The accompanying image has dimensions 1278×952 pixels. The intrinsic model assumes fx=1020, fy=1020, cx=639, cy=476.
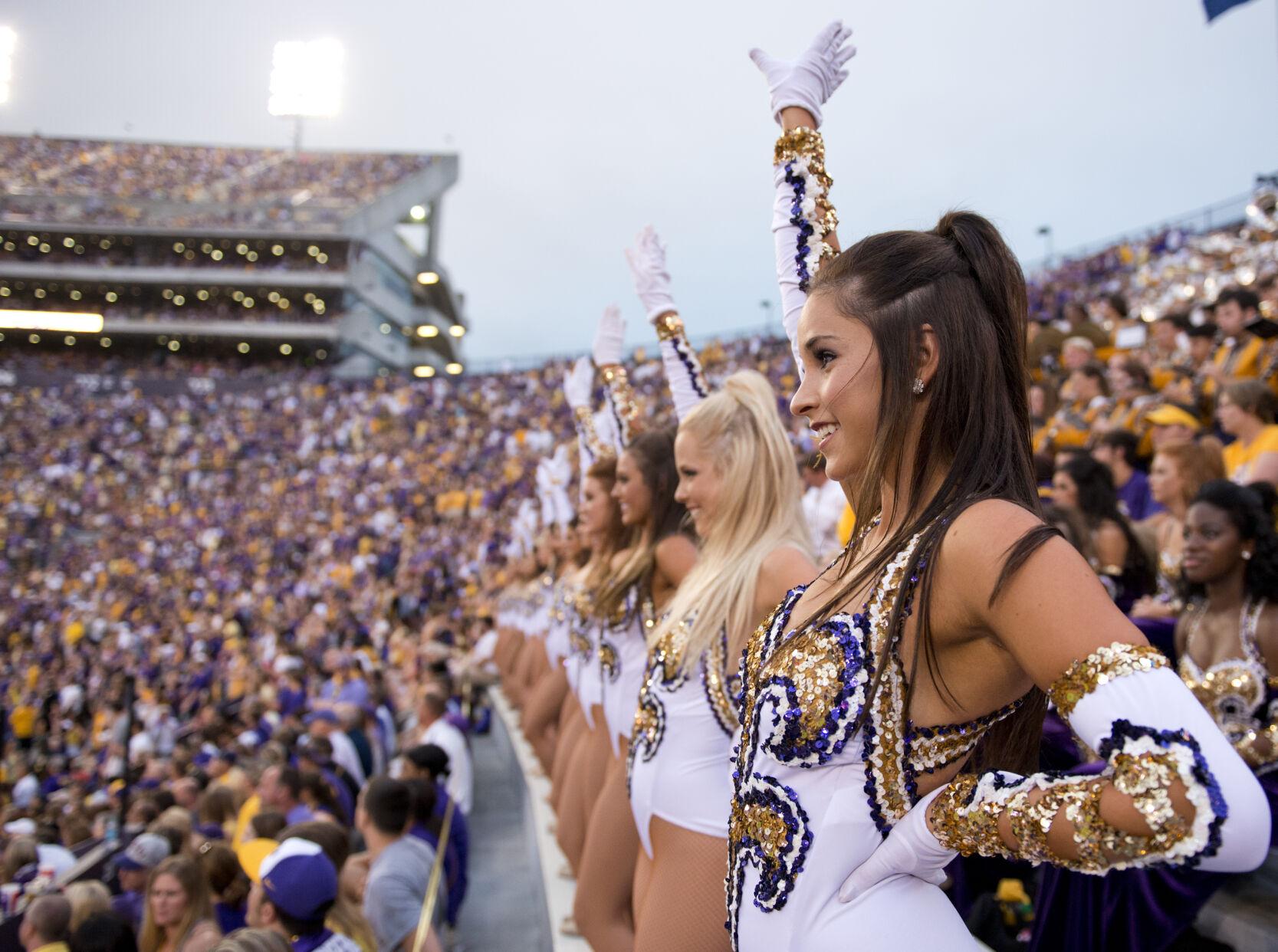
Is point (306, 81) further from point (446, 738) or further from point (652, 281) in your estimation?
point (652, 281)

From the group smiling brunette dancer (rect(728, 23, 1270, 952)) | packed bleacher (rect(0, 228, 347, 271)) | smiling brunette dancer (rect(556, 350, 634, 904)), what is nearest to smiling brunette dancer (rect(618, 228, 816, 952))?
smiling brunette dancer (rect(728, 23, 1270, 952))

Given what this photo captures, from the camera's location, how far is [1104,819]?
0.95 metres

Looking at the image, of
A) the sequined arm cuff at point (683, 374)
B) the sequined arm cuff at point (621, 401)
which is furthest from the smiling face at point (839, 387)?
the sequined arm cuff at point (621, 401)

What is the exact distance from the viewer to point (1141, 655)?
95 centimetres

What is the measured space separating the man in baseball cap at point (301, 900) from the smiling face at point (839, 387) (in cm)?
231

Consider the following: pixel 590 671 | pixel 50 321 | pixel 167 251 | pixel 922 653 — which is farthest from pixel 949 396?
pixel 167 251

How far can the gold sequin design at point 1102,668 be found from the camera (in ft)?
3.11

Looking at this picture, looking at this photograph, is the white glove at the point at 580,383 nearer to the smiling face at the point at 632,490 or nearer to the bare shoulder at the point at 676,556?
the smiling face at the point at 632,490

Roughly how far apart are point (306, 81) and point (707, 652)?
135 feet

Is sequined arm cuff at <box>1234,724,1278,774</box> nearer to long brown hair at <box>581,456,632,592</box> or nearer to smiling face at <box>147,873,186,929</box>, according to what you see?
long brown hair at <box>581,456,632,592</box>

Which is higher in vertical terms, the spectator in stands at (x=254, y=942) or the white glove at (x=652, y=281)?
the white glove at (x=652, y=281)

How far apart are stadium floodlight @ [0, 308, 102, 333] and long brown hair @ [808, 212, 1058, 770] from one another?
40.8 m

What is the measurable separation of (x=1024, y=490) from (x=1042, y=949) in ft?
5.22

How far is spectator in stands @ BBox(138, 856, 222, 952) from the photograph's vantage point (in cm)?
365
